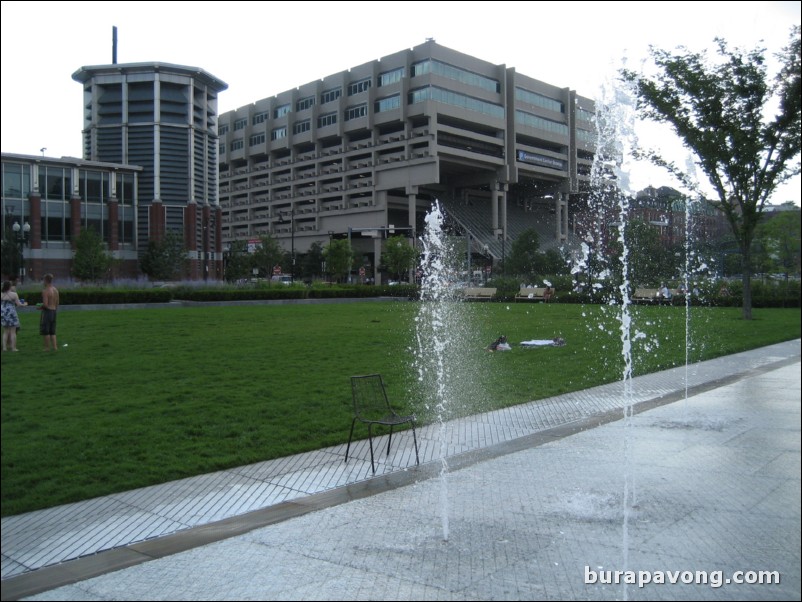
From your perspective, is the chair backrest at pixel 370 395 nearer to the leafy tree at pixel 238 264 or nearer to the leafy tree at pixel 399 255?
the leafy tree at pixel 399 255

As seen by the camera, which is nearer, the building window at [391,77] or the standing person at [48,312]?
the standing person at [48,312]

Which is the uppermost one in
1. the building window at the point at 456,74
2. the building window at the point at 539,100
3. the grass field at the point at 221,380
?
the building window at the point at 456,74

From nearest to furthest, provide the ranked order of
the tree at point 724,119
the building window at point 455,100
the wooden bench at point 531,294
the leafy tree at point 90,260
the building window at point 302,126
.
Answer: the tree at point 724,119, the leafy tree at point 90,260, the wooden bench at point 531,294, the building window at point 455,100, the building window at point 302,126

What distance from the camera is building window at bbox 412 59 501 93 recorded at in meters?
69.3

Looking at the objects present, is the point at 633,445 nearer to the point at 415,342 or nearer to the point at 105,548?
the point at 105,548

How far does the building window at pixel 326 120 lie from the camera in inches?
3278

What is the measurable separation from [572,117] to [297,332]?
47992 millimetres

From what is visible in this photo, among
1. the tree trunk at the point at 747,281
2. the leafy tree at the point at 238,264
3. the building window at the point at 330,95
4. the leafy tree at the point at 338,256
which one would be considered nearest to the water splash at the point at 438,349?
the tree trunk at the point at 747,281

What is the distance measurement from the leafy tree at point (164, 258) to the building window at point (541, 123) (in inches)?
1339

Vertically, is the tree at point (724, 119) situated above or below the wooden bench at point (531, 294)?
above

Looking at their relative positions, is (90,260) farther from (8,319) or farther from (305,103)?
(305,103)

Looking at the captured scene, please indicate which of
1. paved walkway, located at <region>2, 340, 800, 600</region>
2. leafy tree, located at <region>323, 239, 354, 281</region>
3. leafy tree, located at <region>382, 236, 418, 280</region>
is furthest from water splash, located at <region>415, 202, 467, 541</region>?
leafy tree, located at <region>323, 239, 354, 281</region>

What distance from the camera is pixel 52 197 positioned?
7492mm

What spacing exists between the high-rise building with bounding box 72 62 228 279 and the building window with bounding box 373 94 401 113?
17.5 meters
